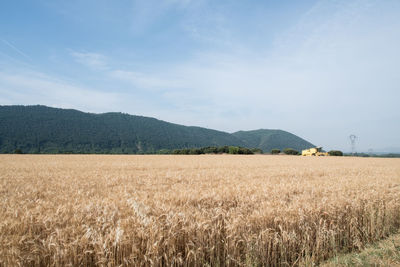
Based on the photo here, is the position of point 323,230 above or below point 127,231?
below

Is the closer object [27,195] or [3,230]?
[3,230]

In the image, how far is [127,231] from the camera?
339 centimetres

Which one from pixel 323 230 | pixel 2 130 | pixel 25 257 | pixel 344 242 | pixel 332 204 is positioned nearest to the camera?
pixel 25 257

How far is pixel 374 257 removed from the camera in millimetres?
4148

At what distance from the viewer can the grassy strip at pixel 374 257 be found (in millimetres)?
3920

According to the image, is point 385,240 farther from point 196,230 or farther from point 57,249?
point 57,249

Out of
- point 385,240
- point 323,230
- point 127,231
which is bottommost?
point 385,240

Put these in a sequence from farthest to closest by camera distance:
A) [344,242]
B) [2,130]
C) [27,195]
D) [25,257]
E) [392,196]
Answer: [2,130]
[392,196]
[27,195]
[344,242]
[25,257]

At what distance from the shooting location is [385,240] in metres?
5.17

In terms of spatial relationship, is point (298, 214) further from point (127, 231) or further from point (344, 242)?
point (127, 231)

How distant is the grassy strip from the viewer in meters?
3.92

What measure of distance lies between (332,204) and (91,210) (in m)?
5.99

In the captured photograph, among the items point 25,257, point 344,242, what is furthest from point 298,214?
point 25,257

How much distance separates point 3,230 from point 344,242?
22.3ft
